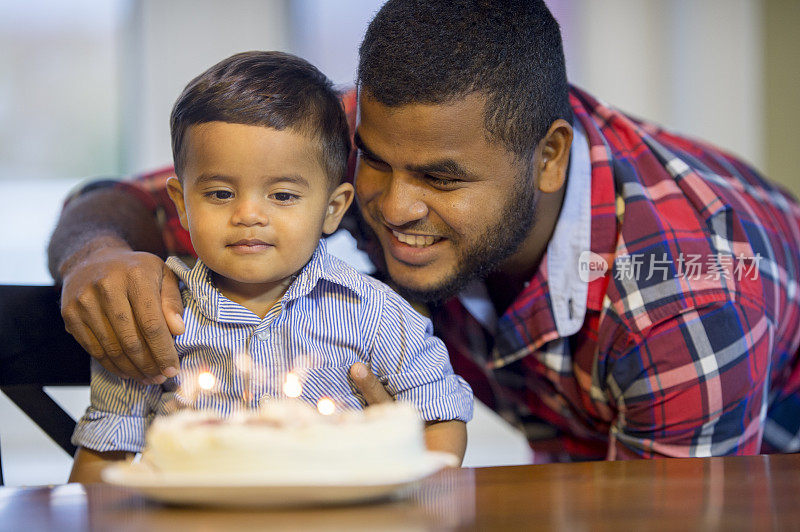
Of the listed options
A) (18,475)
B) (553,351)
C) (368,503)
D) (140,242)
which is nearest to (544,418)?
(553,351)

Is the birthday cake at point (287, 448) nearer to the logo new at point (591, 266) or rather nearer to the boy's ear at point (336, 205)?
the boy's ear at point (336, 205)

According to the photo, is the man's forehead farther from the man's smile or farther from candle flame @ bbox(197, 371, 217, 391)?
candle flame @ bbox(197, 371, 217, 391)

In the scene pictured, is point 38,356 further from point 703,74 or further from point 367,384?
point 703,74

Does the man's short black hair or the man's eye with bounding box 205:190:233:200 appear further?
the man's short black hair

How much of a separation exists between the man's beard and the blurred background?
572 mm

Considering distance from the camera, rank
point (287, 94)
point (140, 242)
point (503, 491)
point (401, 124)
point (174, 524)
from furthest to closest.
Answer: point (140, 242) → point (401, 124) → point (287, 94) → point (503, 491) → point (174, 524)

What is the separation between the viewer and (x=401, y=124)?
3.17 feet

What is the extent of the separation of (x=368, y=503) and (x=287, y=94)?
0.44 meters

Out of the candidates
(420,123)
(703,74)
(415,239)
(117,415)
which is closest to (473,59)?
(420,123)

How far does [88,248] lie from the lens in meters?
1.03

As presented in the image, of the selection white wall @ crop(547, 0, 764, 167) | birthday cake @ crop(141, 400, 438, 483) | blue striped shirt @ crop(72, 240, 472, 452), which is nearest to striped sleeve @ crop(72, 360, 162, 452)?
blue striped shirt @ crop(72, 240, 472, 452)

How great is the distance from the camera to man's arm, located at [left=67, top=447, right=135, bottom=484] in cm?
86

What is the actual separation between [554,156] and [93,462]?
68cm

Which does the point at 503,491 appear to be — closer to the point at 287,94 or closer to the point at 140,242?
the point at 287,94
